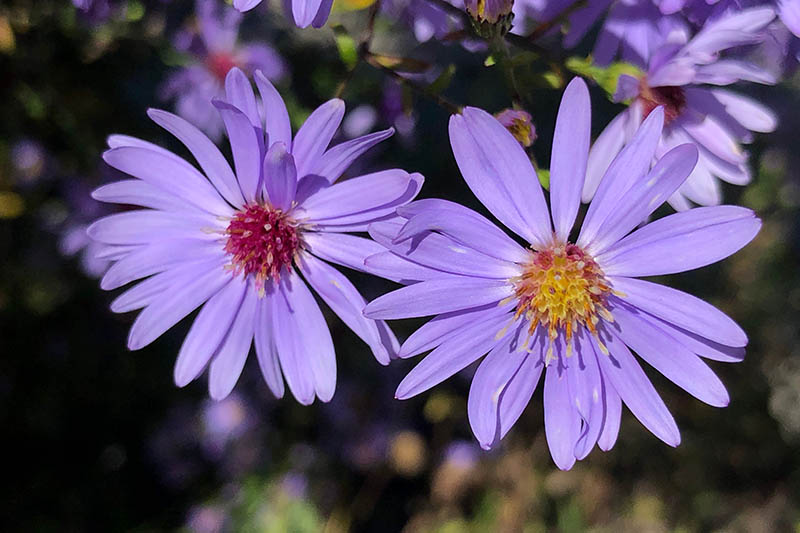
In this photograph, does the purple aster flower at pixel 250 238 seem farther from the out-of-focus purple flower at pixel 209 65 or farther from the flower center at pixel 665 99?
the out-of-focus purple flower at pixel 209 65

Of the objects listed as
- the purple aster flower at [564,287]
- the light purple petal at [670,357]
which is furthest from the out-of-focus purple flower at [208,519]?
the light purple petal at [670,357]

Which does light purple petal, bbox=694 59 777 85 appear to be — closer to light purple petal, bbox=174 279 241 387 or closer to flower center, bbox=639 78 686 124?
flower center, bbox=639 78 686 124

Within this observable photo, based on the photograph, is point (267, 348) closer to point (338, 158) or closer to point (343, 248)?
point (343, 248)

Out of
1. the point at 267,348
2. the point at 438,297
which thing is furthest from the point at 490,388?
the point at 267,348

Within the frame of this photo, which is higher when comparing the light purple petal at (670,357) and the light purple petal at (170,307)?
the light purple petal at (170,307)

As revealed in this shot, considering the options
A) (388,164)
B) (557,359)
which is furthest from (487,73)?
(557,359)

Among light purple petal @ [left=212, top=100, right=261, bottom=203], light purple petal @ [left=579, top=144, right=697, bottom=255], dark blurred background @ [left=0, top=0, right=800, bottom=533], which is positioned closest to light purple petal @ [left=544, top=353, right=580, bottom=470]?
light purple petal @ [left=579, top=144, right=697, bottom=255]
